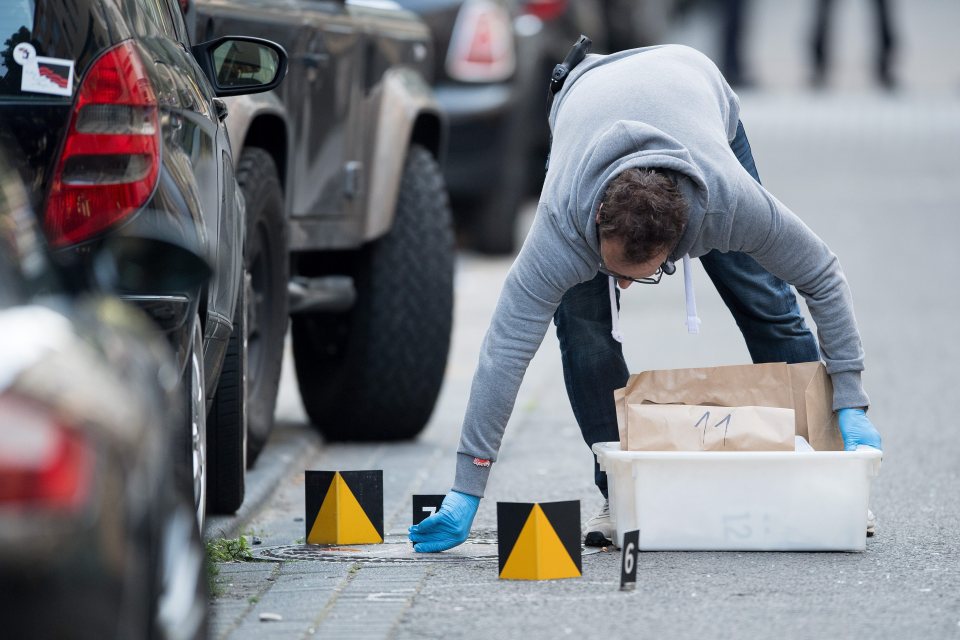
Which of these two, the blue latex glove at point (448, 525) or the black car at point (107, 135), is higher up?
the black car at point (107, 135)

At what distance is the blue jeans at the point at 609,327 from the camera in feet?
15.5

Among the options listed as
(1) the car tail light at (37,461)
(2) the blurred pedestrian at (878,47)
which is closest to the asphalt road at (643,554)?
(1) the car tail light at (37,461)

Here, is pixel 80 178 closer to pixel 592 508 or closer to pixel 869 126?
pixel 592 508

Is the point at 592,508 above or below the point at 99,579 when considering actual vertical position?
below

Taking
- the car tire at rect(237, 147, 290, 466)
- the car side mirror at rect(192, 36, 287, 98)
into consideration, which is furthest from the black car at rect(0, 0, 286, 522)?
the car tire at rect(237, 147, 290, 466)

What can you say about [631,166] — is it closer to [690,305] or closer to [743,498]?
[690,305]

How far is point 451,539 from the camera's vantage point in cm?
440

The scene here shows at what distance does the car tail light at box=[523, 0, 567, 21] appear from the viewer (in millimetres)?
Answer: 12102

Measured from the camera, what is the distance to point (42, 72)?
3.53 metres

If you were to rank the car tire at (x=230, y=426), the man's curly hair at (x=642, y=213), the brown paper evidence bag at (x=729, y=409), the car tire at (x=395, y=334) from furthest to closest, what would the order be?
the car tire at (x=395, y=334)
the car tire at (x=230, y=426)
the brown paper evidence bag at (x=729, y=409)
the man's curly hair at (x=642, y=213)

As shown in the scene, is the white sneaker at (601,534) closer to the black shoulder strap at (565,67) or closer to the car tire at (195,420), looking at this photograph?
the black shoulder strap at (565,67)

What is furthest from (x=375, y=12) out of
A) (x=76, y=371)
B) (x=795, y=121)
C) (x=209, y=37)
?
(x=795, y=121)

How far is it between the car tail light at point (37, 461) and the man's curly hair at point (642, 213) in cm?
195

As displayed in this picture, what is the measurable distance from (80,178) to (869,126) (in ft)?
46.3
